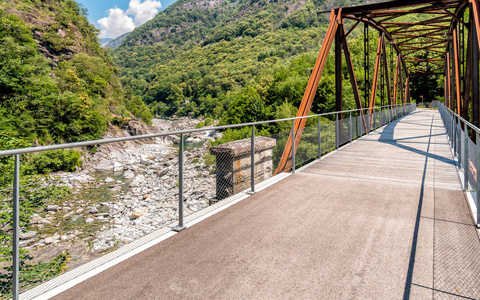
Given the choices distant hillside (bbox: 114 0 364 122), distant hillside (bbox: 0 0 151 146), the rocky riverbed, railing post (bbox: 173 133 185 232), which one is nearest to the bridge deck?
railing post (bbox: 173 133 185 232)

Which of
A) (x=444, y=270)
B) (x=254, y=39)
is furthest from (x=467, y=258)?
(x=254, y=39)

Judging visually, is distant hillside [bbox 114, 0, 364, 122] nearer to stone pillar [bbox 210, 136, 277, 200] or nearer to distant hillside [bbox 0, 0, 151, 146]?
distant hillside [bbox 0, 0, 151, 146]

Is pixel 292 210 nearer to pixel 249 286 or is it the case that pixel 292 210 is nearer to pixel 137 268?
pixel 249 286

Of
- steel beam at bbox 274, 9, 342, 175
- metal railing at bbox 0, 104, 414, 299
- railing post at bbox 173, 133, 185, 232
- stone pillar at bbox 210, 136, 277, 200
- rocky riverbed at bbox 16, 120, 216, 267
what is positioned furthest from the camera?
steel beam at bbox 274, 9, 342, 175

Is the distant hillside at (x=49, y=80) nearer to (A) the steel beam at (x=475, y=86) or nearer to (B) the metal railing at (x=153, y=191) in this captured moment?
(B) the metal railing at (x=153, y=191)

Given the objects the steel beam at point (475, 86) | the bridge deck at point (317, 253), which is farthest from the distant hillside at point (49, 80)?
the steel beam at point (475, 86)

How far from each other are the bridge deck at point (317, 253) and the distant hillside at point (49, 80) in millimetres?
25414

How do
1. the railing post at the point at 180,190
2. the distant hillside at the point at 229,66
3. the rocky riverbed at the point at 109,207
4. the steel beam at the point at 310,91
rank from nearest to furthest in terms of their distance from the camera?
the rocky riverbed at the point at 109,207, the railing post at the point at 180,190, the steel beam at the point at 310,91, the distant hillside at the point at 229,66

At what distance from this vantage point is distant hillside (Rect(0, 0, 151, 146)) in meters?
37.1

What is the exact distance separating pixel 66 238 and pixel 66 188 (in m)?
0.48

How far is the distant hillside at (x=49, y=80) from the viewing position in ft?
122

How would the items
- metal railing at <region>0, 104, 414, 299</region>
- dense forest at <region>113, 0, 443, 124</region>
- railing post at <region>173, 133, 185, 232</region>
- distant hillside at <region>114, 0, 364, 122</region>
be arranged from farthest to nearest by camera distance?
distant hillside at <region>114, 0, 364, 122</region> → dense forest at <region>113, 0, 443, 124</region> → railing post at <region>173, 133, 185, 232</region> → metal railing at <region>0, 104, 414, 299</region>

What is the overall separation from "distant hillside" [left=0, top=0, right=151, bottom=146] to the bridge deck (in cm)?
2541

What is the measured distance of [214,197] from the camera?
17.1 feet
